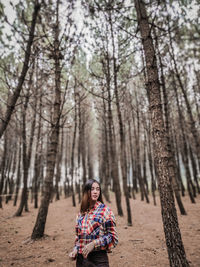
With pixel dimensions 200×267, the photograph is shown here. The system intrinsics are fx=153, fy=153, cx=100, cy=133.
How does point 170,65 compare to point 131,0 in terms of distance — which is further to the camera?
point 170,65

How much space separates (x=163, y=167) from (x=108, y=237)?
1.66 m

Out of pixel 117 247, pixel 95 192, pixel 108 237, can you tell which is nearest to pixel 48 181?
pixel 117 247

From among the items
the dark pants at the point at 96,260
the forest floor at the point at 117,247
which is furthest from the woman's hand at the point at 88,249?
the forest floor at the point at 117,247

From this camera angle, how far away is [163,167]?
9.52 feet

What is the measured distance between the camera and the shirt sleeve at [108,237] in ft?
5.83

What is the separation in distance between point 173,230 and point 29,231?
5.67m

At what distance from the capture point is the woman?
1.79 m

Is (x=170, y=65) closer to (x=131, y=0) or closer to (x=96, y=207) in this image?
(x=131, y=0)

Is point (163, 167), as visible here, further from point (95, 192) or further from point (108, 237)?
point (108, 237)

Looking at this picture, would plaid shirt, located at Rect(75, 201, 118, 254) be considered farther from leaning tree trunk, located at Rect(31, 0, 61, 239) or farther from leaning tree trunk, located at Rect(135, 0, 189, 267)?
leaning tree trunk, located at Rect(31, 0, 61, 239)

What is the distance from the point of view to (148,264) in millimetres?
3473

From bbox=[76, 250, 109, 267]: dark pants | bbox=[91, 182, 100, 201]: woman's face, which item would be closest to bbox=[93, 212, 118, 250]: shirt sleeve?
bbox=[76, 250, 109, 267]: dark pants

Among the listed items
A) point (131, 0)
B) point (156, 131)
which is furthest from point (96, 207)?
point (131, 0)

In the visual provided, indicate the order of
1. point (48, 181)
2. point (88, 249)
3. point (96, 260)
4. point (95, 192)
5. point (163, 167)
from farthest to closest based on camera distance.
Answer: point (48, 181) → point (163, 167) → point (95, 192) → point (96, 260) → point (88, 249)
